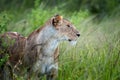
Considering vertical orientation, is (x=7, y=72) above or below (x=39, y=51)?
below

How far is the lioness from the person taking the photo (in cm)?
682

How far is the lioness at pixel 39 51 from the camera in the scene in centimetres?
682

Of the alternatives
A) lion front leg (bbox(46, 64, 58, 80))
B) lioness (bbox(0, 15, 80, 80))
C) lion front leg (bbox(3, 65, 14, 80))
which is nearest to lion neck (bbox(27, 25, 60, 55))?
lioness (bbox(0, 15, 80, 80))

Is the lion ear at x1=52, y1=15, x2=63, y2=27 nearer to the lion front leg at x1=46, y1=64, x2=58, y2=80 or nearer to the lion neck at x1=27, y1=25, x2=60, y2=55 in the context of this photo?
the lion neck at x1=27, y1=25, x2=60, y2=55

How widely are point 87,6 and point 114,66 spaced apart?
7981 millimetres

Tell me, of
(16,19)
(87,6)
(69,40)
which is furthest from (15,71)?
(87,6)

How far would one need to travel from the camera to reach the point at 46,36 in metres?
6.98

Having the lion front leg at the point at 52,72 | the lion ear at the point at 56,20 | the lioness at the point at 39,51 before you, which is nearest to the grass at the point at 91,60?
the lion front leg at the point at 52,72

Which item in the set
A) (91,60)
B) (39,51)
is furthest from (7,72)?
(91,60)

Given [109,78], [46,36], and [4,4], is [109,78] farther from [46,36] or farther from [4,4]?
[4,4]

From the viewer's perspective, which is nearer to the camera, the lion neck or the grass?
the grass

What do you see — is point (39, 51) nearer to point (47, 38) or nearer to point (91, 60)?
point (47, 38)

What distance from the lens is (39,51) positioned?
6.90 metres

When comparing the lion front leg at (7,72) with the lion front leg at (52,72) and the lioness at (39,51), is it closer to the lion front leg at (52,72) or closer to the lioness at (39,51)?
the lioness at (39,51)
